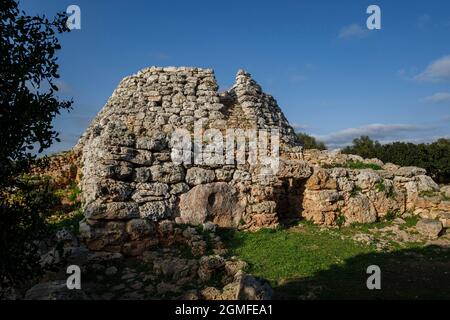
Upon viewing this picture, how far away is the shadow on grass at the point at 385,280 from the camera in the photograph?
8406 mm

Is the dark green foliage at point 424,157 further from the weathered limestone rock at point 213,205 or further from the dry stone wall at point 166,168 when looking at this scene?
the weathered limestone rock at point 213,205

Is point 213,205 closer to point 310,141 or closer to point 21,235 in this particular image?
point 21,235

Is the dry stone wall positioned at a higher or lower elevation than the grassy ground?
higher

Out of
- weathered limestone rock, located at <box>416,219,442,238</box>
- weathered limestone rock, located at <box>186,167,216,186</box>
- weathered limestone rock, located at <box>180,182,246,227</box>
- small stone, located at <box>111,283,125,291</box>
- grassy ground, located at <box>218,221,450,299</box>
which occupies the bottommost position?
small stone, located at <box>111,283,125,291</box>

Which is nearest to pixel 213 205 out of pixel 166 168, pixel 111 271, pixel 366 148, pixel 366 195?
pixel 166 168

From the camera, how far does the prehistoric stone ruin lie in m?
11.6

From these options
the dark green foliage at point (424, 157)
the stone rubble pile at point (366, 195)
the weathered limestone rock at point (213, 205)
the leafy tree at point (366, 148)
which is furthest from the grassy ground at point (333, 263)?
the leafy tree at point (366, 148)

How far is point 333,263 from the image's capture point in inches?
420

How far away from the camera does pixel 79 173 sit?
16.0 metres

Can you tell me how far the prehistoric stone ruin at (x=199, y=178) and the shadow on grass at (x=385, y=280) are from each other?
10.7 feet

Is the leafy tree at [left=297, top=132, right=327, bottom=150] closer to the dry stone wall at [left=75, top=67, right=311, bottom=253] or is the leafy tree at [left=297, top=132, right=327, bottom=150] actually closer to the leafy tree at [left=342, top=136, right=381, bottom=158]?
the leafy tree at [left=342, top=136, right=381, bottom=158]

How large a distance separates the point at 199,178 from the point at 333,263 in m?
5.24
